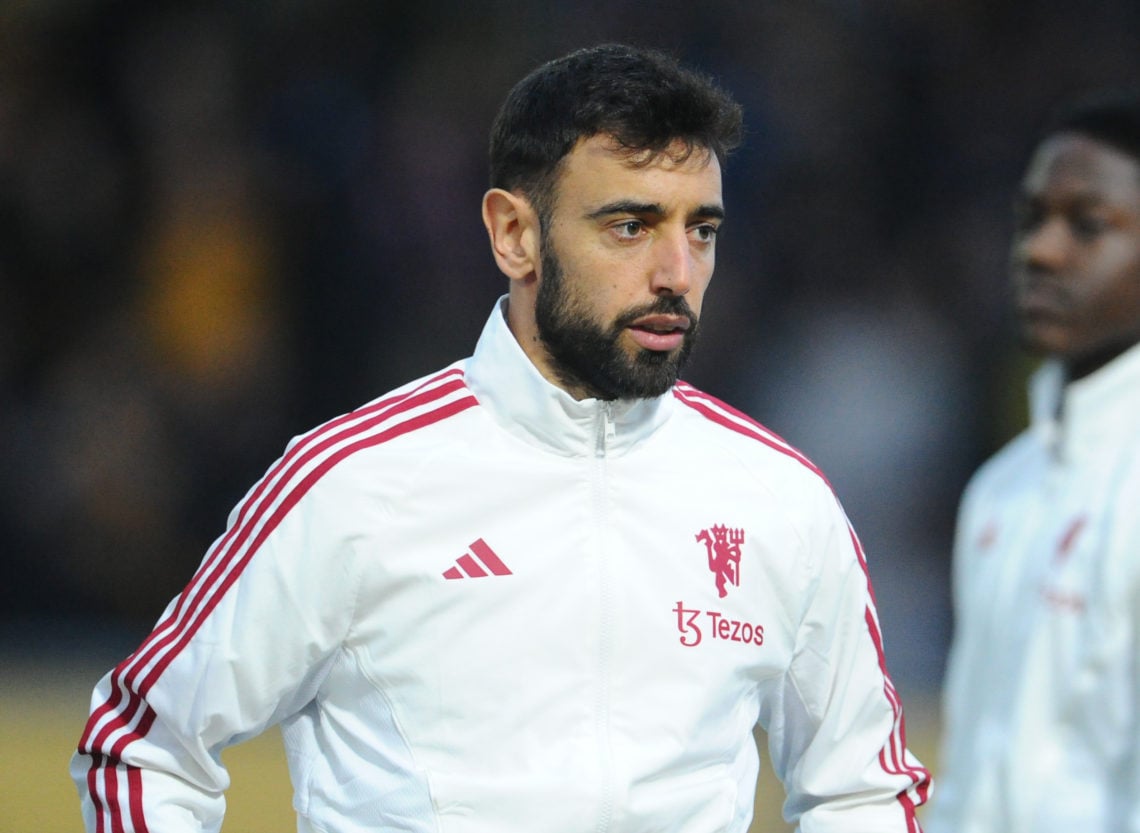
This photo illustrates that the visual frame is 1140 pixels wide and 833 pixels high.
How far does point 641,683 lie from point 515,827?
30 centimetres

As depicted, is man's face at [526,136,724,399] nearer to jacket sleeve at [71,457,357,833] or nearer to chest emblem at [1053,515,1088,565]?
jacket sleeve at [71,457,357,833]

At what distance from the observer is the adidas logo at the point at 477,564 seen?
9.58 ft

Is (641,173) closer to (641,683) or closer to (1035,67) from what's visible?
(641,683)

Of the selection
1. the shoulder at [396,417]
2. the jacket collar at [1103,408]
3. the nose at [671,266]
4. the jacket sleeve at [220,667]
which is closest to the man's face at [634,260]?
the nose at [671,266]

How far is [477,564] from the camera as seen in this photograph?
294cm

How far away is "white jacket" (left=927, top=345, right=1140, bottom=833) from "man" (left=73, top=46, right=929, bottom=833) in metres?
0.25

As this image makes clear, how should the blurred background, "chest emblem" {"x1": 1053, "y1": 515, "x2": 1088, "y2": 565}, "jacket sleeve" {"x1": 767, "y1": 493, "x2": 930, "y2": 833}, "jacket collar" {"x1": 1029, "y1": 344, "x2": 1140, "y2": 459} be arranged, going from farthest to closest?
the blurred background
"jacket collar" {"x1": 1029, "y1": 344, "x2": 1140, "y2": 459}
"chest emblem" {"x1": 1053, "y1": 515, "x2": 1088, "y2": 565}
"jacket sleeve" {"x1": 767, "y1": 493, "x2": 930, "y2": 833}

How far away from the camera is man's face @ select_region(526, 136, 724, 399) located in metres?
2.97

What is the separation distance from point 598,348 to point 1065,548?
944mm

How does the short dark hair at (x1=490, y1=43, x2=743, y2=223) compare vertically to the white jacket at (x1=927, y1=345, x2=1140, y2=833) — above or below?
above

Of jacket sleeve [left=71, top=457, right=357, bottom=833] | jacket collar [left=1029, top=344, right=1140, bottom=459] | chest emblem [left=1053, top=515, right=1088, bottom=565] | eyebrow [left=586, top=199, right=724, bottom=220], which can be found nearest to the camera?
jacket sleeve [left=71, top=457, right=357, bottom=833]

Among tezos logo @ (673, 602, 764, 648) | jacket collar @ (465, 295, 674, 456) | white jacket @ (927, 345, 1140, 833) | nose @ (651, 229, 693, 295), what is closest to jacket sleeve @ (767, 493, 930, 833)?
tezos logo @ (673, 602, 764, 648)

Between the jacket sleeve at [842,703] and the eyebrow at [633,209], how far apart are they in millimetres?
543

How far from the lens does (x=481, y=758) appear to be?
2861mm
